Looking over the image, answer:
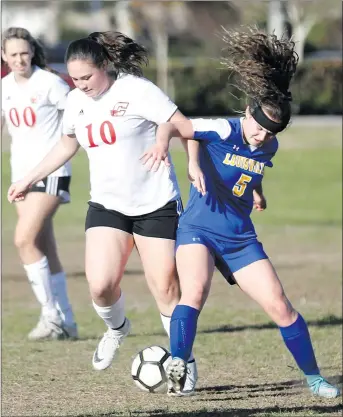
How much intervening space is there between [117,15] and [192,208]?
4205cm

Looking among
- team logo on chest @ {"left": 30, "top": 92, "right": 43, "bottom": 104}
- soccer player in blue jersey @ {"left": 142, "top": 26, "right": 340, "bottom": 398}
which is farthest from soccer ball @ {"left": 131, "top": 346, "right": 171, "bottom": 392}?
team logo on chest @ {"left": 30, "top": 92, "right": 43, "bottom": 104}

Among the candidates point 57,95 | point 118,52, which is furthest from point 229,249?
point 57,95

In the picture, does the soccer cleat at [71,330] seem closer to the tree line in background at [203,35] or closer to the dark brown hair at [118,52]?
the dark brown hair at [118,52]

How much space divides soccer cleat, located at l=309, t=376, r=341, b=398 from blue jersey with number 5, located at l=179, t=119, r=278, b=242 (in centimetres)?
95

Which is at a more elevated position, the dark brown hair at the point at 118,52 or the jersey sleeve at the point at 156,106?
the dark brown hair at the point at 118,52

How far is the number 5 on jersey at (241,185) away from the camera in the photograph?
18.7 ft

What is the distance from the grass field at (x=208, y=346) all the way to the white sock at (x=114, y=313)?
41 cm

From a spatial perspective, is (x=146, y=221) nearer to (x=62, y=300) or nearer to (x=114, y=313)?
(x=114, y=313)

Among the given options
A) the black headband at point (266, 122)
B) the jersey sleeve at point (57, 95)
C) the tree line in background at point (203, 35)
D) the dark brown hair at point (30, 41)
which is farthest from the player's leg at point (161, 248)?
the tree line in background at point (203, 35)

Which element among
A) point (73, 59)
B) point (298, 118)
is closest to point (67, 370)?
point (73, 59)

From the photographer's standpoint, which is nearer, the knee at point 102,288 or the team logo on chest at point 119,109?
the team logo on chest at point 119,109

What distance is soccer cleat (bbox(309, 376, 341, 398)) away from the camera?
584cm

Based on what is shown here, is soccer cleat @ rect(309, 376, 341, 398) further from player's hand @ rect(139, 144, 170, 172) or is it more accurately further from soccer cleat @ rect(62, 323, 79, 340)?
soccer cleat @ rect(62, 323, 79, 340)

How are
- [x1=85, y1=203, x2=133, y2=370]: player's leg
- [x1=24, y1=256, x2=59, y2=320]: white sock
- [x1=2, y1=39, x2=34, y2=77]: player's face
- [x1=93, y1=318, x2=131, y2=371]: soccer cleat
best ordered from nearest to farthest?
[x1=85, y1=203, x2=133, y2=370]: player's leg, [x1=93, y1=318, x2=131, y2=371]: soccer cleat, [x1=2, y1=39, x2=34, y2=77]: player's face, [x1=24, y1=256, x2=59, y2=320]: white sock
